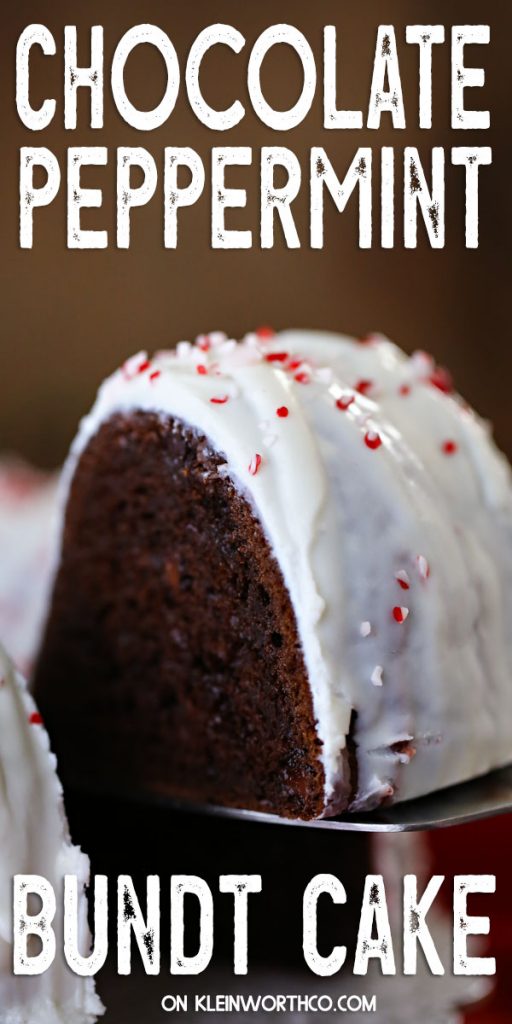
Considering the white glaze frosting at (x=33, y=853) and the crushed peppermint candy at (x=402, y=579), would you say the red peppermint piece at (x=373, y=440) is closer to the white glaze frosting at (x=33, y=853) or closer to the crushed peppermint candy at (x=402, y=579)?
the crushed peppermint candy at (x=402, y=579)

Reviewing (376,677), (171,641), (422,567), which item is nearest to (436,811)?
(376,677)


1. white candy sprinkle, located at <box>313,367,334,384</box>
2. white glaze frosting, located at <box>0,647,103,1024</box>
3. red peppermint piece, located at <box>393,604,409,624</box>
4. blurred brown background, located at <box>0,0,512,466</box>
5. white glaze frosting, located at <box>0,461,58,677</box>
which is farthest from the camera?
blurred brown background, located at <box>0,0,512,466</box>

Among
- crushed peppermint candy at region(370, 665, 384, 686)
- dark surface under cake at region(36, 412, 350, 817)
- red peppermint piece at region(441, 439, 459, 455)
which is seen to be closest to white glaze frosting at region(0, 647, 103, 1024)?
dark surface under cake at region(36, 412, 350, 817)

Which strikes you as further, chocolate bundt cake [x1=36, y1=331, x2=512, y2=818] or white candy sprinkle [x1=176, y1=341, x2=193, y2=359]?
white candy sprinkle [x1=176, y1=341, x2=193, y2=359]

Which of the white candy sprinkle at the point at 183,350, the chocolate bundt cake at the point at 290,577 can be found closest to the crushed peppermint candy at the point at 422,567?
the chocolate bundt cake at the point at 290,577

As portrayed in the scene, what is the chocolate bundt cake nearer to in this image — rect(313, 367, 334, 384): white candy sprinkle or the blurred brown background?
rect(313, 367, 334, 384): white candy sprinkle

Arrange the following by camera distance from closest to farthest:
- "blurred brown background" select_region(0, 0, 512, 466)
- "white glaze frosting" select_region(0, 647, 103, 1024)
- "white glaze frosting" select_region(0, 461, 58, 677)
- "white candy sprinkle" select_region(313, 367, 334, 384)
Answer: "white glaze frosting" select_region(0, 647, 103, 1024) → "white candy sprinkle" select_region(313, 367, 334, 384) → "white glaze frosting" select_region(0, 461, 58, 677) → "blurred brown background" select_region(0, 0, 512, 466)

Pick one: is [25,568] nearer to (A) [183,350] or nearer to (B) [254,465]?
(A) [183,350]
